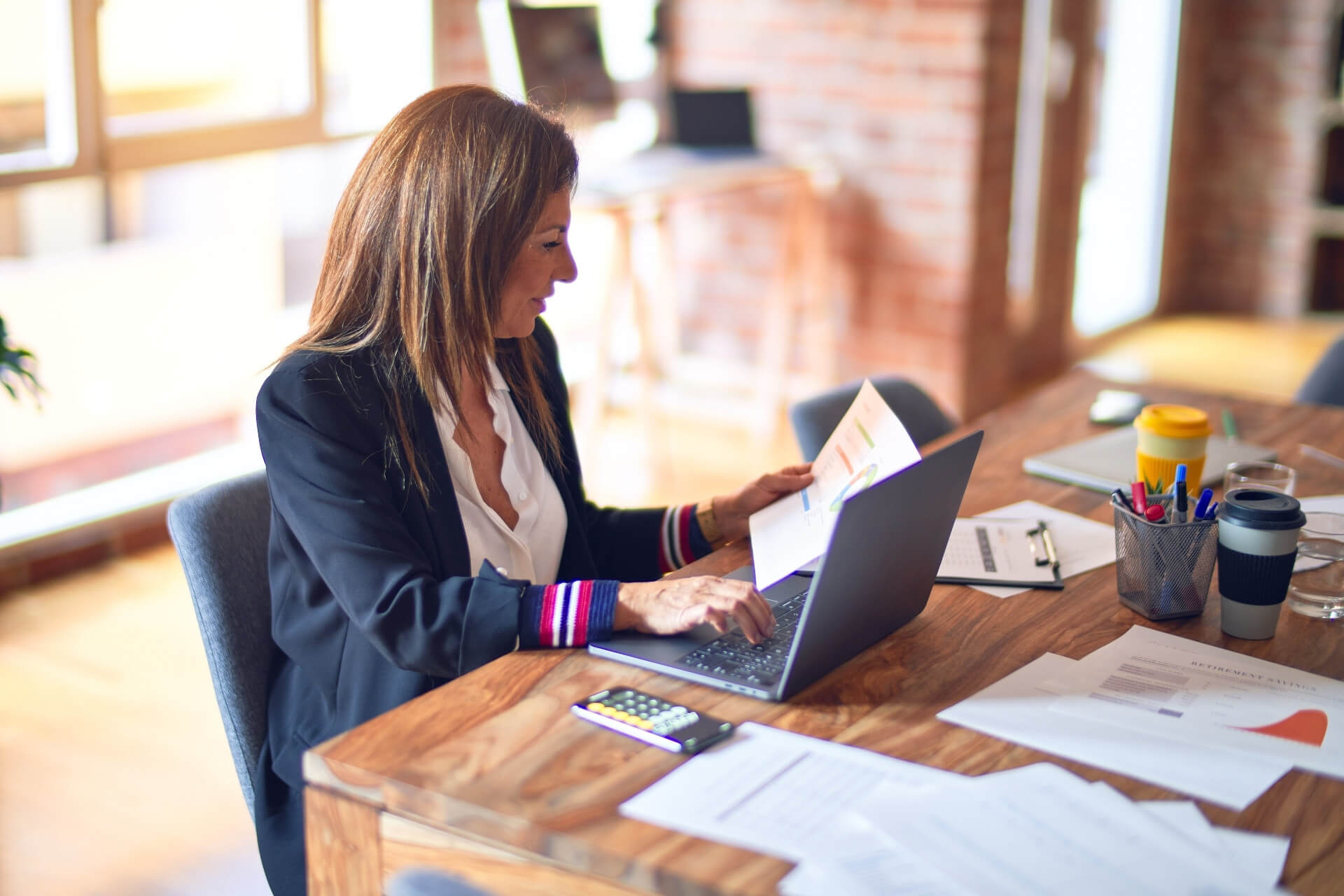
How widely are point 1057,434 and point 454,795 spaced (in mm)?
1400

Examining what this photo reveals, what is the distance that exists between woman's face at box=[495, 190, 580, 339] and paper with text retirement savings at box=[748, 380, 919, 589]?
37 centimetres

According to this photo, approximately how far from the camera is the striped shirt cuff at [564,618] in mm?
1439

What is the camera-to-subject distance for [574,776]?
1.19 metres

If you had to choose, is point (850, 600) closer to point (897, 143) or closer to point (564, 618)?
point (564, 618)

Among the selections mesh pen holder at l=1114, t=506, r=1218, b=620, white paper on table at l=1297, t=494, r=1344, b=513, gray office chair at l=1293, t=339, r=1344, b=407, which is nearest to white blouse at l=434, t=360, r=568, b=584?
mesh pen holder at l=1114, t=506, r=1218, b=620

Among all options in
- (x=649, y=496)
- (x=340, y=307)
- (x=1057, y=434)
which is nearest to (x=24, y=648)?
(x=649, y=496)

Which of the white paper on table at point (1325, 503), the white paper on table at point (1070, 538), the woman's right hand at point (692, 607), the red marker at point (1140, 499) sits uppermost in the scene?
the red marker at point (1140, 499)

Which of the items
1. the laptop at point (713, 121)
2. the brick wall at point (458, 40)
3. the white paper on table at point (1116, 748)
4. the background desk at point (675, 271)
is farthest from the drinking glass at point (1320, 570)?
the brick wall at point (458, 40)

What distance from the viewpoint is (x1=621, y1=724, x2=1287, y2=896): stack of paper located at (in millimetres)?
1047

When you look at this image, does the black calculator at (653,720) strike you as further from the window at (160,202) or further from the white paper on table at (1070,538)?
the window at (160,202)

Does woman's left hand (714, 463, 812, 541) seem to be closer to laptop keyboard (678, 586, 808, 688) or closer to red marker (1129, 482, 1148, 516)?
laptop keyboard (678, 586, 808, 688)

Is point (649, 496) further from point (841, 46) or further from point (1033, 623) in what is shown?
point (1033, 623)

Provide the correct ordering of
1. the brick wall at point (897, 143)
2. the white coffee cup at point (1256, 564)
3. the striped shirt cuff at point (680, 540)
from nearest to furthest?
1. the white coffee cup at point (1256, 564)
2. the striped shirt cuff at point (680, 540)
3. the brick wall at point (897, 143)

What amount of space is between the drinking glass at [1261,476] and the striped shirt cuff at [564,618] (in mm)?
883
